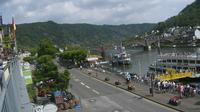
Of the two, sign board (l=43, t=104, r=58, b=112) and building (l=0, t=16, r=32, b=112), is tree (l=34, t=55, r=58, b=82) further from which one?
building (l=0, t=16, r=32, b=112)

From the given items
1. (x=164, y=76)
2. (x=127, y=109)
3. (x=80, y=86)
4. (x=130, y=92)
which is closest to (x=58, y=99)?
(x=127, y=109)

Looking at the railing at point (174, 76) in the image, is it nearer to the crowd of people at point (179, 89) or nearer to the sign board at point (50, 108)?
the crowd of people at point (179, 89)

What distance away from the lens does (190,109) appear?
35906 mm

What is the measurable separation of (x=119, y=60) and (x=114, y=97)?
361 feet

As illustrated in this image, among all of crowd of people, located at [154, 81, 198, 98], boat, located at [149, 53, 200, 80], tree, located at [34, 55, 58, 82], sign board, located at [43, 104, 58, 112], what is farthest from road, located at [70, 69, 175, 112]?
sign board, located at [43, 104, 58, 112]

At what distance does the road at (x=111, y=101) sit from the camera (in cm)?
4112

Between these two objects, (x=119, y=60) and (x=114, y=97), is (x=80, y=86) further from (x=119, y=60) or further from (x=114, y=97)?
(x=119, y=60)

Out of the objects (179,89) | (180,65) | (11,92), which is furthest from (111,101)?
(180,65)

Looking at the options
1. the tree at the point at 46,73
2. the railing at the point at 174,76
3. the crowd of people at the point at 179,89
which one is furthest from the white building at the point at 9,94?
the railing at the point at 174,76

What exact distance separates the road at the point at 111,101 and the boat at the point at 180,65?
1949 cm

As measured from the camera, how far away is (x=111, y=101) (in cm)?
4734

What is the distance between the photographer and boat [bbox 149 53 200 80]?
77.8 metres

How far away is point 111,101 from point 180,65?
49.8 m

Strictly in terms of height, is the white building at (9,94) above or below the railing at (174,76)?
above
